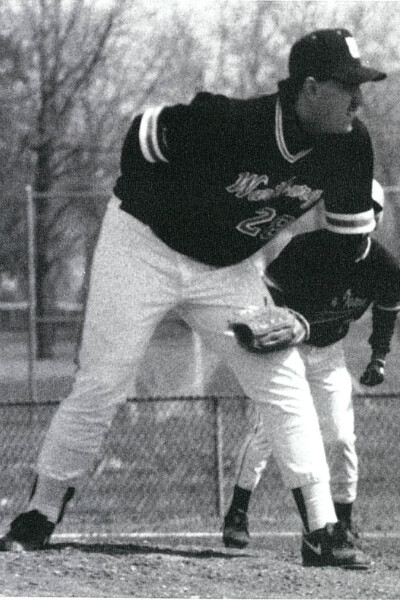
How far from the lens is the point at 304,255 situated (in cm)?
464

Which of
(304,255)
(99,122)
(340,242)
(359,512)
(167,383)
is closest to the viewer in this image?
(340,242)

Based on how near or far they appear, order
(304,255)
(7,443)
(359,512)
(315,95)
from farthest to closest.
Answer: (7,443) → (359,512) → (304,255) → (315,95)

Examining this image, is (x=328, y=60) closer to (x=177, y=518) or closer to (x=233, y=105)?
(x=233, y=105)

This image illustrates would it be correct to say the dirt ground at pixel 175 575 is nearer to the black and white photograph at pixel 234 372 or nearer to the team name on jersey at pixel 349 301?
the black and white photograph at pixel 234 372

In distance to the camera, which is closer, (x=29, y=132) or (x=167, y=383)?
(x=29, y=132)

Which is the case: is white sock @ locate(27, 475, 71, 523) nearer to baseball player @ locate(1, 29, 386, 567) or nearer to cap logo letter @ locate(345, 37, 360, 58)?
baseball player @ locate(1, 29, 386, 567)

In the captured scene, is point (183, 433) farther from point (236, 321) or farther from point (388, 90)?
point (388, 90)

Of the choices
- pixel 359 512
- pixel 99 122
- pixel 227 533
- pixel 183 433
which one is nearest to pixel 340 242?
pixel 227 533

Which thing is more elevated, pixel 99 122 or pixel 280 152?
pixel 280 152

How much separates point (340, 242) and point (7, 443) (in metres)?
2.15

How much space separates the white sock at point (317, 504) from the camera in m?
4.04

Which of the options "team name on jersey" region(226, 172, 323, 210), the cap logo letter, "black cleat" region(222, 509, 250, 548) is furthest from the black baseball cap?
"black cleat" region(222, 509, 250, 548)

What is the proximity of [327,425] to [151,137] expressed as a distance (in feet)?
4.21

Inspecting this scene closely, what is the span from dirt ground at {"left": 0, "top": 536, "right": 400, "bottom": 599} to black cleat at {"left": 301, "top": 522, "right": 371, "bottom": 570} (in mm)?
24
